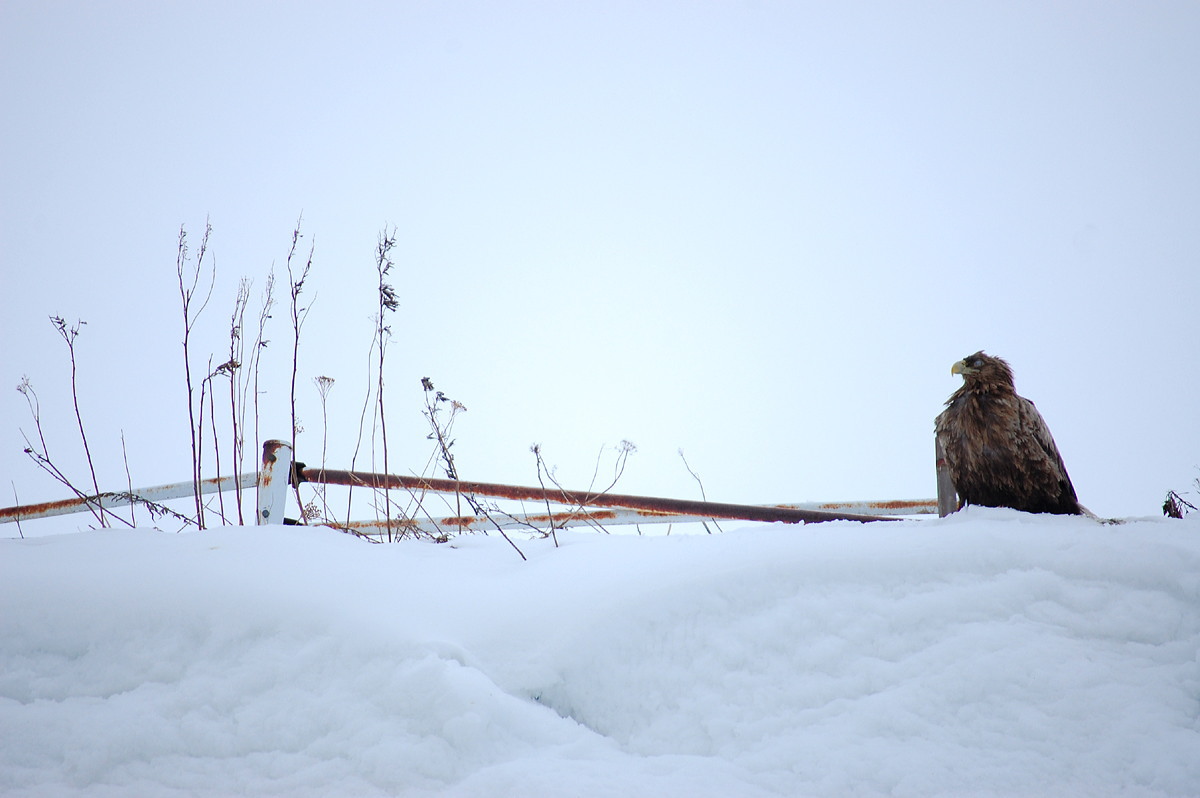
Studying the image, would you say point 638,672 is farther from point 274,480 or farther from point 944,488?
point 274,480

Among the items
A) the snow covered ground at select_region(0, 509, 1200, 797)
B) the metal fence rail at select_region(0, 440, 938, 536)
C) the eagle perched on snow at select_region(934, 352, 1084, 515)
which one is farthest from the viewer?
the metal fence rail at select_region(0, 440, 938, 536)

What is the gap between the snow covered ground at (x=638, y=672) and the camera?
974 millimetres

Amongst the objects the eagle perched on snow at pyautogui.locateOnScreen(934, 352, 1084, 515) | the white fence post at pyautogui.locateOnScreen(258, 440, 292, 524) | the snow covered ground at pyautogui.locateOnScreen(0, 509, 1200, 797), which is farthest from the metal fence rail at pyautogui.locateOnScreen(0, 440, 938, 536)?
the snow covered ground at pyautogui.locateOnScreen(0, 509, 1200, 797)

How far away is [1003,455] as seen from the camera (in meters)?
2.32

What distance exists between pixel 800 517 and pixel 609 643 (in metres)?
1.47

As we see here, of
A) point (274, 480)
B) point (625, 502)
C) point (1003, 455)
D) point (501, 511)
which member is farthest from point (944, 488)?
point (274, 480)

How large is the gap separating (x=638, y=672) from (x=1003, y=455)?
179cm

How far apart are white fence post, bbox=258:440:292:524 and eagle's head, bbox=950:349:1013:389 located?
281cm

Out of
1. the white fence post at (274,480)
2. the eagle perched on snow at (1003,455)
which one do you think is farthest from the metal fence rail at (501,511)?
the eagle perched on snow at (1003,455)

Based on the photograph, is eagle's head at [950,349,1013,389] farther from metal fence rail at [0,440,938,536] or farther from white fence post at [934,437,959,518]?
metal fence rail at [0,440,938,536]

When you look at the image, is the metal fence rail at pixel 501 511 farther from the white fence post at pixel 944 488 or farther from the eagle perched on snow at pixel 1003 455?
the eagle perched on snow at pixel 1003 455

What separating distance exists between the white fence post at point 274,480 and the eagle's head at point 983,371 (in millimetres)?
2814

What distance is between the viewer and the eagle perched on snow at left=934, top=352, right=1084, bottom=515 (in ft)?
7.63

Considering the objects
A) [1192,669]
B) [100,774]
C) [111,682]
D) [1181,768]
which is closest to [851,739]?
[1181,768]
